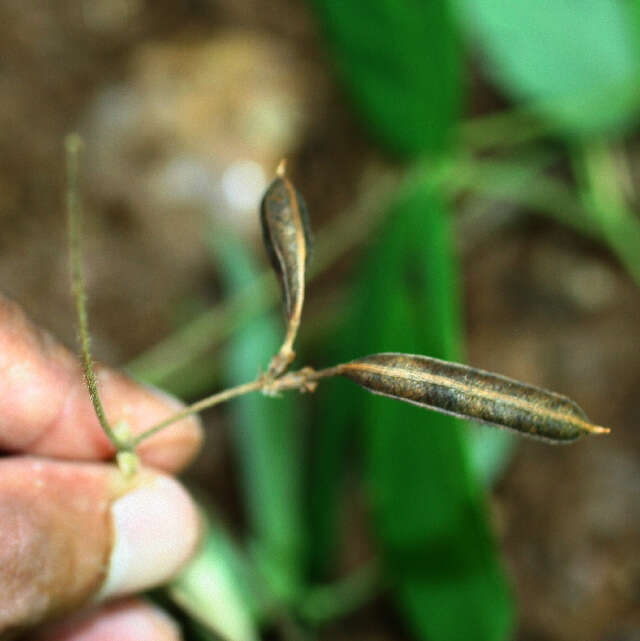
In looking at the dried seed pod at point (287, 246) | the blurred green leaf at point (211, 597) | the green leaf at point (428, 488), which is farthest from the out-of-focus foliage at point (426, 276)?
the dried seed pod at point (287, 246)

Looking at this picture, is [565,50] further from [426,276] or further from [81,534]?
[81,534]

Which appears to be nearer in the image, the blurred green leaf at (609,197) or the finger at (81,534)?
the finger at (81,534)

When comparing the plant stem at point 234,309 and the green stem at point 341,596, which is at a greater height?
the plant stem at point 234,309

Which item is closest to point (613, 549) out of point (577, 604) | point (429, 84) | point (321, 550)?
point (577, 604)

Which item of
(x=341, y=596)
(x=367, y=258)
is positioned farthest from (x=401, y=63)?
(x=341, y=596)

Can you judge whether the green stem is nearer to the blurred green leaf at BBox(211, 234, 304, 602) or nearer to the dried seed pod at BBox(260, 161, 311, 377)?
the blurred green leaf at BBox(211, 234, 304, 602)

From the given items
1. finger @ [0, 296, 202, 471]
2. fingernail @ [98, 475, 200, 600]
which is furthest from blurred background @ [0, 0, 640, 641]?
finger @ [0, 296, 202, 471]

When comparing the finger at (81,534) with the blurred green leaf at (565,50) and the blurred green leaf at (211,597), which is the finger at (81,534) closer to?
the blurred green leaf at (211,597)

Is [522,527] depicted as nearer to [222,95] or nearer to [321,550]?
[321,550]
